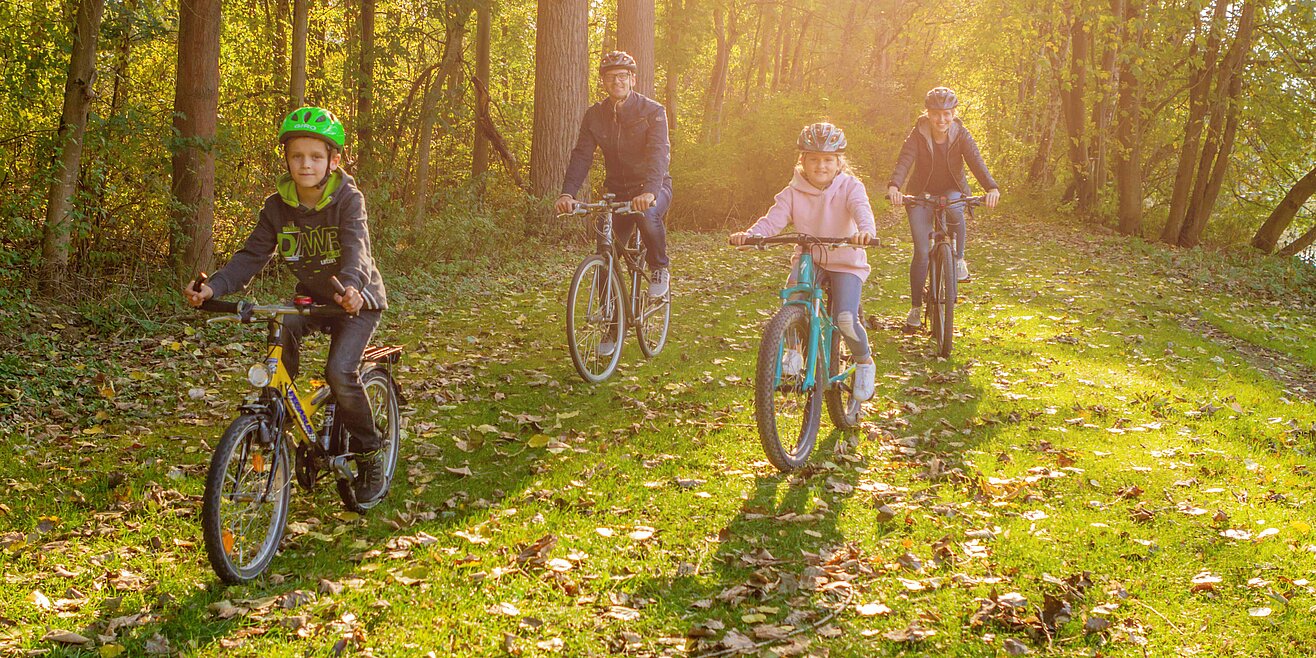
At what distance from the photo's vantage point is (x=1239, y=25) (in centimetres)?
1925

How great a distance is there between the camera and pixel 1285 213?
20.3m

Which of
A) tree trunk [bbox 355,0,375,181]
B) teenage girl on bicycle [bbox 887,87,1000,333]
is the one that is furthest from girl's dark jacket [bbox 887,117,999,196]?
tree trunk [bbox 355,0,375,181]

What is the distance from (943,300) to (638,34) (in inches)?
420

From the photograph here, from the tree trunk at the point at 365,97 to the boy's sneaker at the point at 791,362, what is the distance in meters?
9.80

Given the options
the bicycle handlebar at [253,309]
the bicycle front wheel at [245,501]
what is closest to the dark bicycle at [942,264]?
the bicycle handlebar at [253,309]

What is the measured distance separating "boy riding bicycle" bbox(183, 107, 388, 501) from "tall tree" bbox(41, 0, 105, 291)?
5765mm

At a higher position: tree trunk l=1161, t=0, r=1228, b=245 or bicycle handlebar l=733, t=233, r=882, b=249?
tree trunk l=1161, t=0, r=1228, b=245

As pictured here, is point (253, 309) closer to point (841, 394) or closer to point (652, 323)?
point (841, 394)

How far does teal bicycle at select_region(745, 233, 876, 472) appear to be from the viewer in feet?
18.4

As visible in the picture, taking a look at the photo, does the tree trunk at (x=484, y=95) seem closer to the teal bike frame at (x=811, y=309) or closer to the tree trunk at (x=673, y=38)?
the teal bike frame at (x=811, y=309)

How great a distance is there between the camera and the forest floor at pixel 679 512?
4164 mm

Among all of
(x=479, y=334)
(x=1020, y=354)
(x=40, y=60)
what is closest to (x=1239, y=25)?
(x=1020, y=354)

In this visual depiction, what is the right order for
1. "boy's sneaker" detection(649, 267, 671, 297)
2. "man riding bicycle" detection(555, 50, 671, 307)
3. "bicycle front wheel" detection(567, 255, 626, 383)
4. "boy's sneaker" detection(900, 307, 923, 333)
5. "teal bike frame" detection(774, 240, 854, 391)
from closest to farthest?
"teal bike frame" detection(774, 240, 854, 391) < "bicycle front wheel" detection(567, 255, 626, 383) < "man riding bicycle" detection(555, 50, 671, 307) < "boy's sneaker" detection(649, 267, 671, 297) < "boy's sneaker" detection(900, 307, 923, 333)

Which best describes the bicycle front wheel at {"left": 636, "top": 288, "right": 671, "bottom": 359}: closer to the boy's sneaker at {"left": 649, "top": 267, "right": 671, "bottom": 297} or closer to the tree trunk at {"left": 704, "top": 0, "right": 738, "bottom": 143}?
the boy's sneaker at {"left": 649, "top": 267, "right": 671, "bottom": 297}
